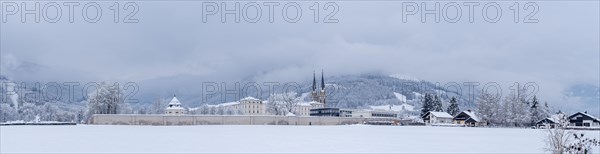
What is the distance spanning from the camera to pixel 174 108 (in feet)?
371

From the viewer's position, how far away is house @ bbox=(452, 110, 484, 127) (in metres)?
90.1

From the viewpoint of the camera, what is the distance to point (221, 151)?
2180cm

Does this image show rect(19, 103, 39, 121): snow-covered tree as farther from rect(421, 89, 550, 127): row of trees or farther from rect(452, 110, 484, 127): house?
rect(421, 89, 550, 127): row of trees

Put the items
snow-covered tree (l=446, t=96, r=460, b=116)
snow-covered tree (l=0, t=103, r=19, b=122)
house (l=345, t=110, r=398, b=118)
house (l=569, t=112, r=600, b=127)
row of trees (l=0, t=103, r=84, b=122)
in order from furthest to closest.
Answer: house (l=345, t=110, r=398, b=118)
snow-covered tree (l=446, t=96, r=460, b=116)
snow-covered tree (l=0, t=103, r=19, b=122)
row of trees (l=0, t=103, r=84, b=122)
house (l=569, t=112, r=600, b=127)

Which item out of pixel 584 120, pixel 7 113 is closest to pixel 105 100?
pixel 7 113

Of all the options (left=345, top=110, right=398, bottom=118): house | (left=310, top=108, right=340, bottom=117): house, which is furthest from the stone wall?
(left=345, top=110, right=398, bottom=118): house

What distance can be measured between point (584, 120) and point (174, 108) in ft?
252

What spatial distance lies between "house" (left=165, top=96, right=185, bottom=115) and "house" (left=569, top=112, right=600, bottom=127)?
243 ft

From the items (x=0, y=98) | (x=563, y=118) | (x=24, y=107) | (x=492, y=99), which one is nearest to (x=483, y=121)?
(x=492, y=99)

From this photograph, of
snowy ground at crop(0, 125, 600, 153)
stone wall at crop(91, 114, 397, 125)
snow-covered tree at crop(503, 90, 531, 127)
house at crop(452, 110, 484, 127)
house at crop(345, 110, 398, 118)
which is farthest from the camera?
house at crop(345, 110, 398, 118)

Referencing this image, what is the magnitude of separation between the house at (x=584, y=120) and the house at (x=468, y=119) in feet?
47.5

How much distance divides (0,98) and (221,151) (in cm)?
13028

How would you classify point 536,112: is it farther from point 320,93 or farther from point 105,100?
point 320,93

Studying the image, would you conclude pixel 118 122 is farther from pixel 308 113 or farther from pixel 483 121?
pixel 308 113
